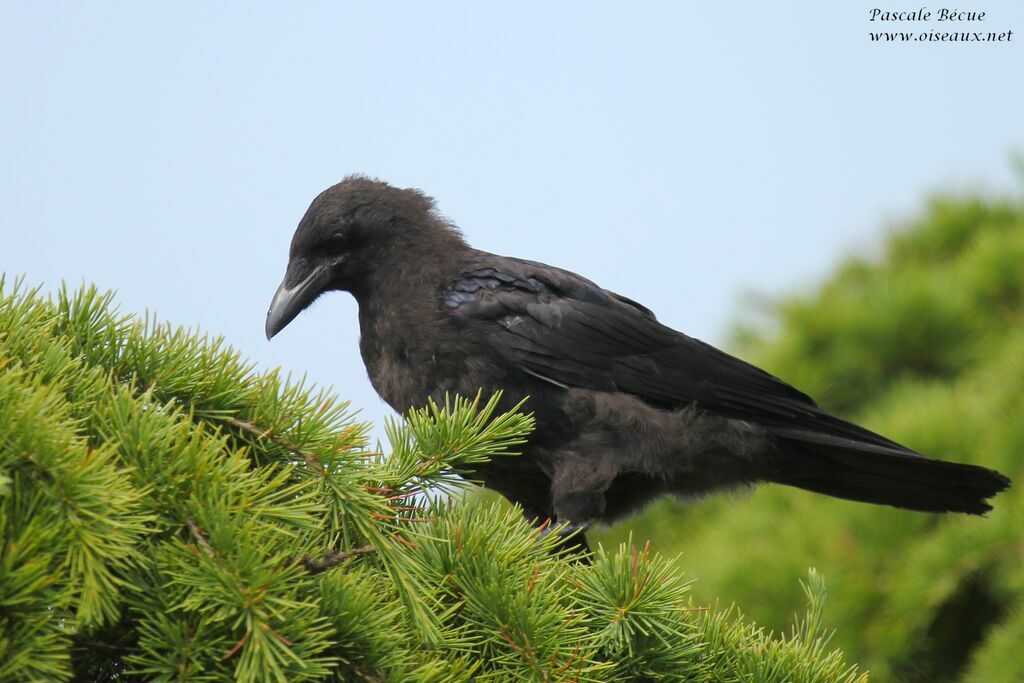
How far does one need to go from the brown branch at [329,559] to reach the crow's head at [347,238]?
1.91 metres

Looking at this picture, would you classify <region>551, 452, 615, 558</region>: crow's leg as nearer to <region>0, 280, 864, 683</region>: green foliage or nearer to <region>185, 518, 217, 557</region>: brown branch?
<region>0, 280, 864, 683</region>: green foliage

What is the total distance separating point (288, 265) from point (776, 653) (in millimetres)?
2213

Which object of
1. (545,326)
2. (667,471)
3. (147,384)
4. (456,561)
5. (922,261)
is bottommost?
(456,561)

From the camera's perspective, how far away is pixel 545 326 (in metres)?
3.75

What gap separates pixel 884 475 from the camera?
155 inches

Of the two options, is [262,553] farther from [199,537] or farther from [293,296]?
[293,296]

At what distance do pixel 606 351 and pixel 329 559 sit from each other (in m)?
2.09

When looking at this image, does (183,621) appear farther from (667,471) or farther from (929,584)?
(929,584)

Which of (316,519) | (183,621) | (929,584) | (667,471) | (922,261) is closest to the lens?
(183,621)

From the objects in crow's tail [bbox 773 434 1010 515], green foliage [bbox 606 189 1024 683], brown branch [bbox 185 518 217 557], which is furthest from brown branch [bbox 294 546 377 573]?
green foliage [bbox 606 189 1024 683]

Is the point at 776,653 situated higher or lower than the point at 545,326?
lower

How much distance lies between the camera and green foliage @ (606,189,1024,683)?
5523mm

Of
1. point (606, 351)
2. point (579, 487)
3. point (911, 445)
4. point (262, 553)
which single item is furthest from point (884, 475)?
point (262, 553)

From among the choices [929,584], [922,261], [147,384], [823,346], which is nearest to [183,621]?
[147,384]
